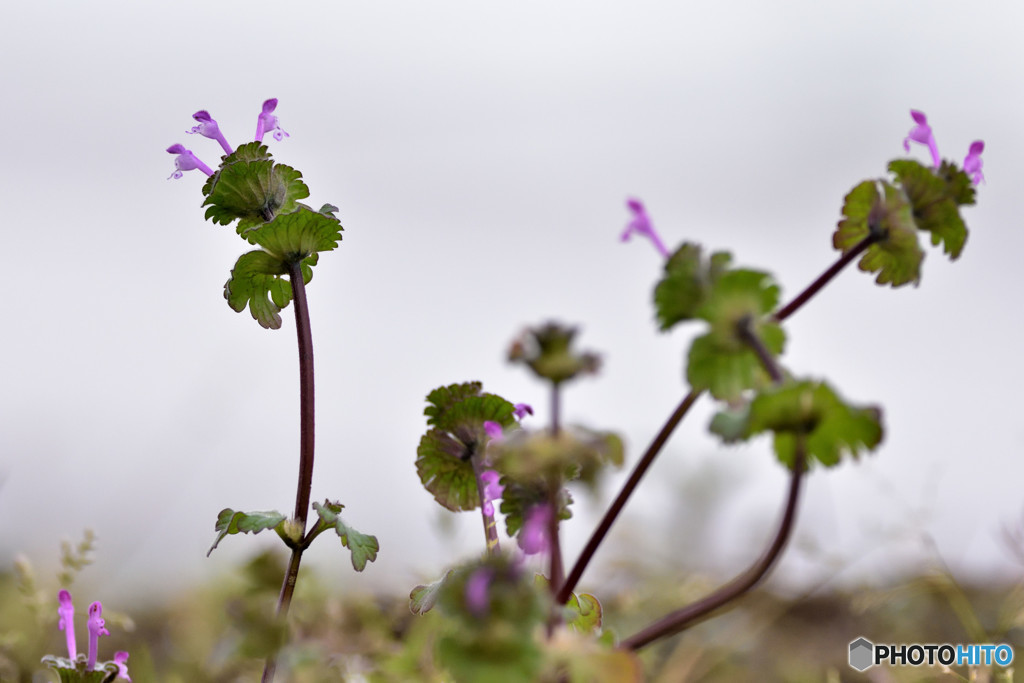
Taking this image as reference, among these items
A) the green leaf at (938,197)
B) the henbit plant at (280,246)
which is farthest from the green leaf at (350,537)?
the green leaf at (938,197)

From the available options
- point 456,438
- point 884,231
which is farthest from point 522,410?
point 884,231

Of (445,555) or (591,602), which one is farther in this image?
(445,555)

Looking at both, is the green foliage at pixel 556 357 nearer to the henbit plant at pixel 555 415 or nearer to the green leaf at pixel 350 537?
the henbit plant at pixel 555 415

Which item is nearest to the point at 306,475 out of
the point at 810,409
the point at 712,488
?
the point at 810,409

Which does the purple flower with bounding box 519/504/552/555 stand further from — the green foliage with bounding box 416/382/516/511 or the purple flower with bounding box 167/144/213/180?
the purple flower with bounding box 167/144/213/180

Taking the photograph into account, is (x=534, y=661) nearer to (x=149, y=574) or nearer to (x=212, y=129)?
(x=212, y=129)
